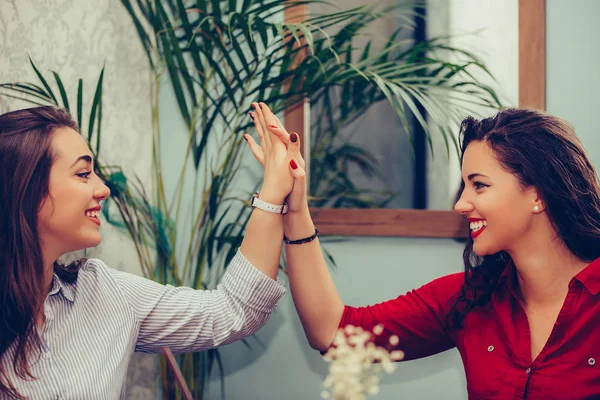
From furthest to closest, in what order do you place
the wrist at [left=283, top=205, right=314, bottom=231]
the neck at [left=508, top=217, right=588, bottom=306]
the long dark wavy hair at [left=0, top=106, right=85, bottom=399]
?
the wrist at [left=283, top=205, right=314, bottom=231] < the neck at [left=508, top=217, right=588, bottom=306] < the long dark wavy hair at [left=0, top=106, right=85, bottom=399]

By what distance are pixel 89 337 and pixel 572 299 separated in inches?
36.5

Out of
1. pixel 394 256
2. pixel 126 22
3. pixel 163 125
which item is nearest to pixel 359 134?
pixel 394 256

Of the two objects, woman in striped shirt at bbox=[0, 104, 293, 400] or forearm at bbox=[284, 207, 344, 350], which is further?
forearm at bbox=[284, 207, 344, 350]

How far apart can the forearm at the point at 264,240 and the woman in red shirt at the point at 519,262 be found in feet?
0.20

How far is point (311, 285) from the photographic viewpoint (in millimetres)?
1404

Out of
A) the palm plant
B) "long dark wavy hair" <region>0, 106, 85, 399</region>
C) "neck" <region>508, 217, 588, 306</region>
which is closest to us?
"long dark wavy hair" <region>0, 106, 85, 399</region>

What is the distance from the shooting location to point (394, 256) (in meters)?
2.08

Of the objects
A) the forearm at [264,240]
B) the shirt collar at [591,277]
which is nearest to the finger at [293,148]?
the forearm at [264,240]

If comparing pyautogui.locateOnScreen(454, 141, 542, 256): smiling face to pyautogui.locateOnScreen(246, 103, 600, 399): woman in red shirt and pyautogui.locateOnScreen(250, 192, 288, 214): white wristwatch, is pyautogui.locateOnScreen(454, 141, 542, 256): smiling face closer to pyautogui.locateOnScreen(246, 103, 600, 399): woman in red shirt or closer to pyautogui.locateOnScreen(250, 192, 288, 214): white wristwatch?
pyautogui.locateOnScreen(246, 103, 600, 399): woman in red shirt

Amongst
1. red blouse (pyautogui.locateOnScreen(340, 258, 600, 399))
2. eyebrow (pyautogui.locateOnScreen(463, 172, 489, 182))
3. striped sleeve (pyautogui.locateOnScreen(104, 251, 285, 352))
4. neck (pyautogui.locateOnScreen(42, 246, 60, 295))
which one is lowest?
red blouse (pyautogui.locateOnScreen(340, 258, 600, 399))

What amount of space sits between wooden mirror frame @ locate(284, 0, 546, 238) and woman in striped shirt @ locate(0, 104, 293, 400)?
2.60ft

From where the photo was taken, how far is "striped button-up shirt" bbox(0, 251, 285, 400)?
3.59 ft

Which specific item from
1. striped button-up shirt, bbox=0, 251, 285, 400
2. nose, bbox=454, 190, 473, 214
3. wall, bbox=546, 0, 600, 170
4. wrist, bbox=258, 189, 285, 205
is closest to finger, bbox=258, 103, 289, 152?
wrist, bbox=258, 189, 285, 205

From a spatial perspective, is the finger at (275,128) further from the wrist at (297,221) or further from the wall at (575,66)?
the wall at (575,66)
